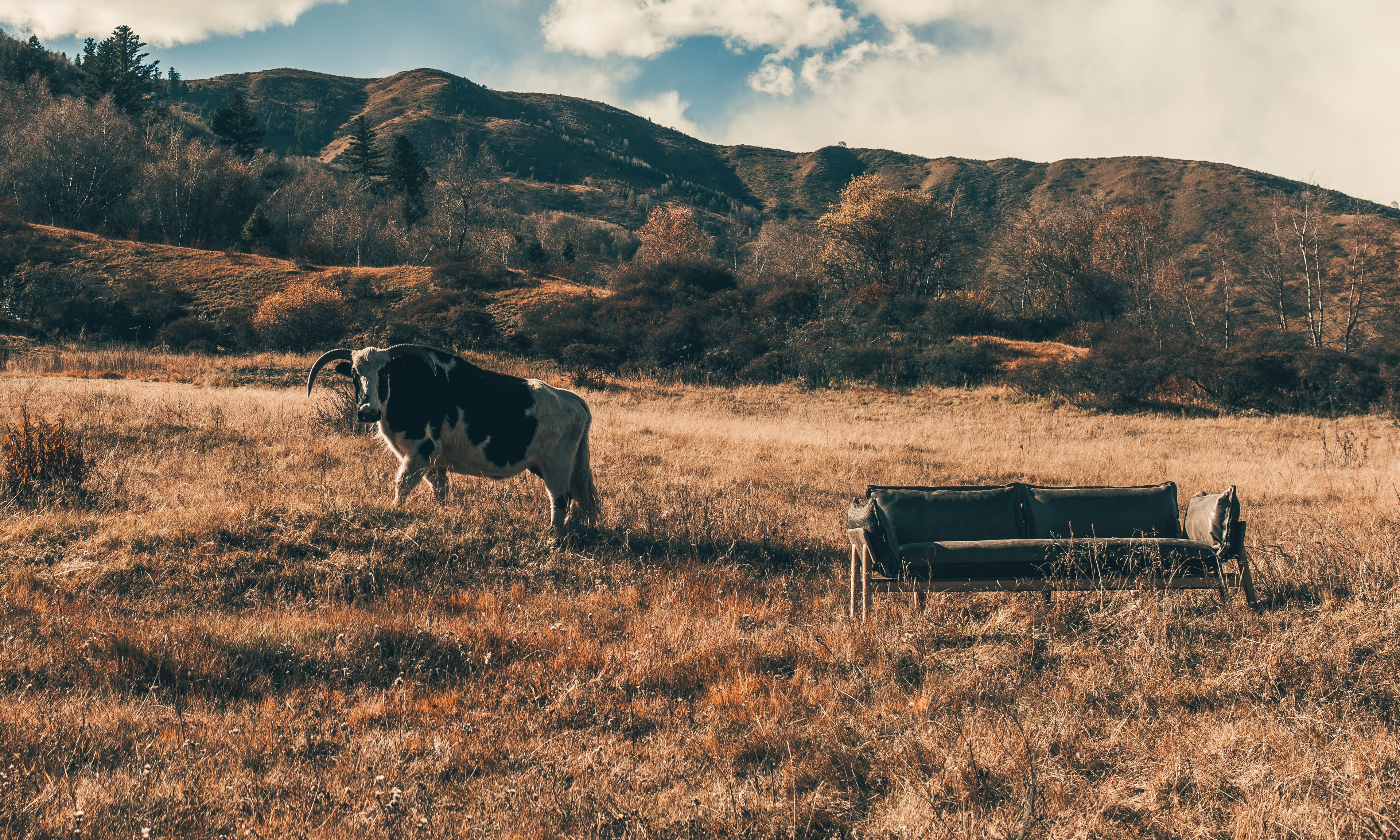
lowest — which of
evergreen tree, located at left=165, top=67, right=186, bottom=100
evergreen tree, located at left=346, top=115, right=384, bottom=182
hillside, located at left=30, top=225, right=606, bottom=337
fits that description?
hillside, located at left=30, top=225, right=606, bottom=337

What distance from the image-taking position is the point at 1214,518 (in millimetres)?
6301

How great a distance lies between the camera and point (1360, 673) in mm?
4641

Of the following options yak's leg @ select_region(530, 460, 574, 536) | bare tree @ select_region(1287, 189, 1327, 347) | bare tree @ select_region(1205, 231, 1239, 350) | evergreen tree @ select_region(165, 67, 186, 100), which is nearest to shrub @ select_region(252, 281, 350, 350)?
yak's leg @ select_region(530, 460, 574, 536)

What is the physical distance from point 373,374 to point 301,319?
105 feet

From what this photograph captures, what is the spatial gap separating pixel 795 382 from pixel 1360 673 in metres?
28.0

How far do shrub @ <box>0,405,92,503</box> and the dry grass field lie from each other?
33 centimetres

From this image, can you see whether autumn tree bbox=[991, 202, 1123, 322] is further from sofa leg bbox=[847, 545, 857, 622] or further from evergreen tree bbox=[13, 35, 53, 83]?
evergreen tree bbox=[13, 35, 53, 83]

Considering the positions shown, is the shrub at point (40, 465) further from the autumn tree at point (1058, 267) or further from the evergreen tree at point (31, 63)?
the evergreen tree at point (31, 63)

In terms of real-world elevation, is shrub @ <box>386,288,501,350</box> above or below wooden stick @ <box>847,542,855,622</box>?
above

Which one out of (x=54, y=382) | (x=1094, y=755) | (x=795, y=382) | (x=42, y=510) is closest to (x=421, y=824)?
(x=1094, y=755)

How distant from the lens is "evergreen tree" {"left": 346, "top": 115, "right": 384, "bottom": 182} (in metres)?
73.6

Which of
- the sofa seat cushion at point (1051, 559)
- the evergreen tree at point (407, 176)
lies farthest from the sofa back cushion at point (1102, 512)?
the evergreen tree at point (407, 176)

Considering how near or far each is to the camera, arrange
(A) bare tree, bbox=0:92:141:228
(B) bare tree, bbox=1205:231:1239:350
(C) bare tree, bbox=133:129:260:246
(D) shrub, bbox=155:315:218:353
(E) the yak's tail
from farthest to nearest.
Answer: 1. (C) bare tree, bbox=133:129:260:246
2. (B) bare tree, bbox=1205:231:1239:350
3. (A) bare tree, bbox=0:92:141:228
4. (D) shrub, bbox=155:315:218:353
5. (E) the yak's tail

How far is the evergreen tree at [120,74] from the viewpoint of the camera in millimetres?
67438
